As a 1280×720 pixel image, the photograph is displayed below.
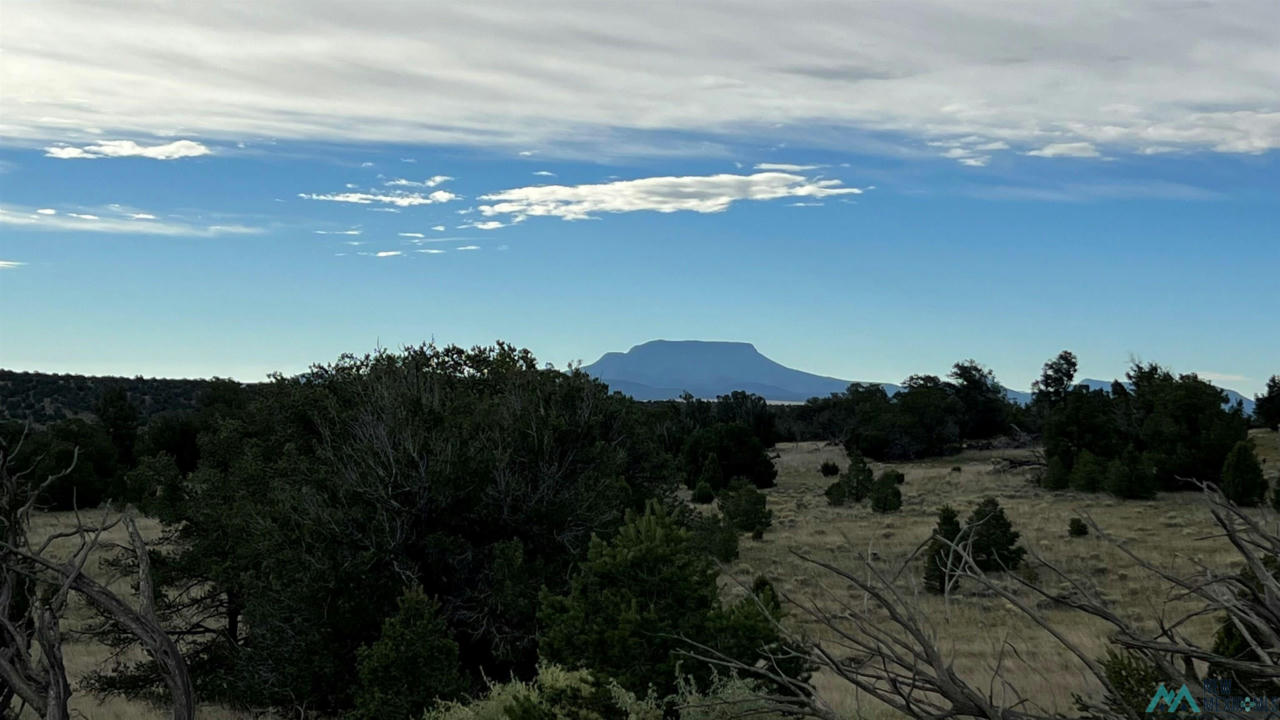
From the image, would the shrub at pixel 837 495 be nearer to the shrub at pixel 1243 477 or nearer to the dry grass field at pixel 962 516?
the dry grass field at pixel 962 516

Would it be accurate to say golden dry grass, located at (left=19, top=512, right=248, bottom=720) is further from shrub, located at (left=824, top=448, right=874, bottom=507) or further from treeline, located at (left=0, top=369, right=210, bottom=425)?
treeline, located at (left=0, top=369, right=210, bottom=425)

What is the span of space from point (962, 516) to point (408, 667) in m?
27.3

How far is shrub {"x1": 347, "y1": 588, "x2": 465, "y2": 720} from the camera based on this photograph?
1396 cm

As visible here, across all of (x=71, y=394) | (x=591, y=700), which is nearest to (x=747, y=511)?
(x=591, y=700)

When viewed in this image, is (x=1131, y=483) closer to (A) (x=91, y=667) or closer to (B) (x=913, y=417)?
(B) (x=913, y=417)

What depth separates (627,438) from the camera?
20594 millimetres

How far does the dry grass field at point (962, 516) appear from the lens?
17.6 m

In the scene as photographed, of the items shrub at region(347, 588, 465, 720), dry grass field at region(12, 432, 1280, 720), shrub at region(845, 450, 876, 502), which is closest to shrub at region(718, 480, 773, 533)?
dry grass field at region(12, 432, 1280, 720)

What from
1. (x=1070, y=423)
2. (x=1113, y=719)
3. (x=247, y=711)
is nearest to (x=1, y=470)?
(x=1113, y=719)

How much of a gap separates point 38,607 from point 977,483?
52.1 m

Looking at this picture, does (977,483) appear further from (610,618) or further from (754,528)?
(610,618)

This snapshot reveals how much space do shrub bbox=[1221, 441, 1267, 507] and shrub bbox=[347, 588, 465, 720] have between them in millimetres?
32018

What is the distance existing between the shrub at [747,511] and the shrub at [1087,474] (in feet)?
54.4

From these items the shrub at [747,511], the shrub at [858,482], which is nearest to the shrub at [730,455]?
the shrub at [858,482]
